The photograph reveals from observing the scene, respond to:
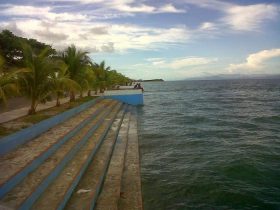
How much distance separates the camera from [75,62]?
78.2 ft

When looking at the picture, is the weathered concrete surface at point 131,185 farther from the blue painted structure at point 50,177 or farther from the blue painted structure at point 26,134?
the blue painted structure at point 26,134

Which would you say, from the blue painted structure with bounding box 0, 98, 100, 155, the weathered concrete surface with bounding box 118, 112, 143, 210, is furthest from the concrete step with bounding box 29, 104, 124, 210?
the blue painted structure with bounding box 0, 98, 100, 155

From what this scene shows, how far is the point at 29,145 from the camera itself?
371 inches

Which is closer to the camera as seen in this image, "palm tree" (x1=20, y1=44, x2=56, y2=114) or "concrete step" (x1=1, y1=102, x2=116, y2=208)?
"concrete step" (x1=1, y1=102, x2=116, y2=208)

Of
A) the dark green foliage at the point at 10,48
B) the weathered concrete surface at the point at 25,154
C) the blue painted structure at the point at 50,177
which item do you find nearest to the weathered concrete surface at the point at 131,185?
the blue painted structure at the point at 50,177

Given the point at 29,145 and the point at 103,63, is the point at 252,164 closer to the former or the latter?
the point at 29,145

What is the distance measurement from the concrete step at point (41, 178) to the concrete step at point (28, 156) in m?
0.12

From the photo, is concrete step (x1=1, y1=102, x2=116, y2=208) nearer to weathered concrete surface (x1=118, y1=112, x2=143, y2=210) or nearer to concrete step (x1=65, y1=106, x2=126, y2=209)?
concrete step (x1=65, y1=106, x2=126, y2=209)

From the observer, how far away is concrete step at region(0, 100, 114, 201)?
6.38 meters

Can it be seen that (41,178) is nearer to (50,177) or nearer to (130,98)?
(50,177)

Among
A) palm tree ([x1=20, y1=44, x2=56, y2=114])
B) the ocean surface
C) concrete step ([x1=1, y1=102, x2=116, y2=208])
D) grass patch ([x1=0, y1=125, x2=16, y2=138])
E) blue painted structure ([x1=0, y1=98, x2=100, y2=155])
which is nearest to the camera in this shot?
concrete step ([x1=1, y1=102, x2=116, y2=208])

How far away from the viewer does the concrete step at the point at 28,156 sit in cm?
638

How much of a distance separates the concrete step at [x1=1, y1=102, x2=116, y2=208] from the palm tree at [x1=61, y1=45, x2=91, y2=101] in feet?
45.5

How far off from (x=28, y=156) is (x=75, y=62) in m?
16.7
